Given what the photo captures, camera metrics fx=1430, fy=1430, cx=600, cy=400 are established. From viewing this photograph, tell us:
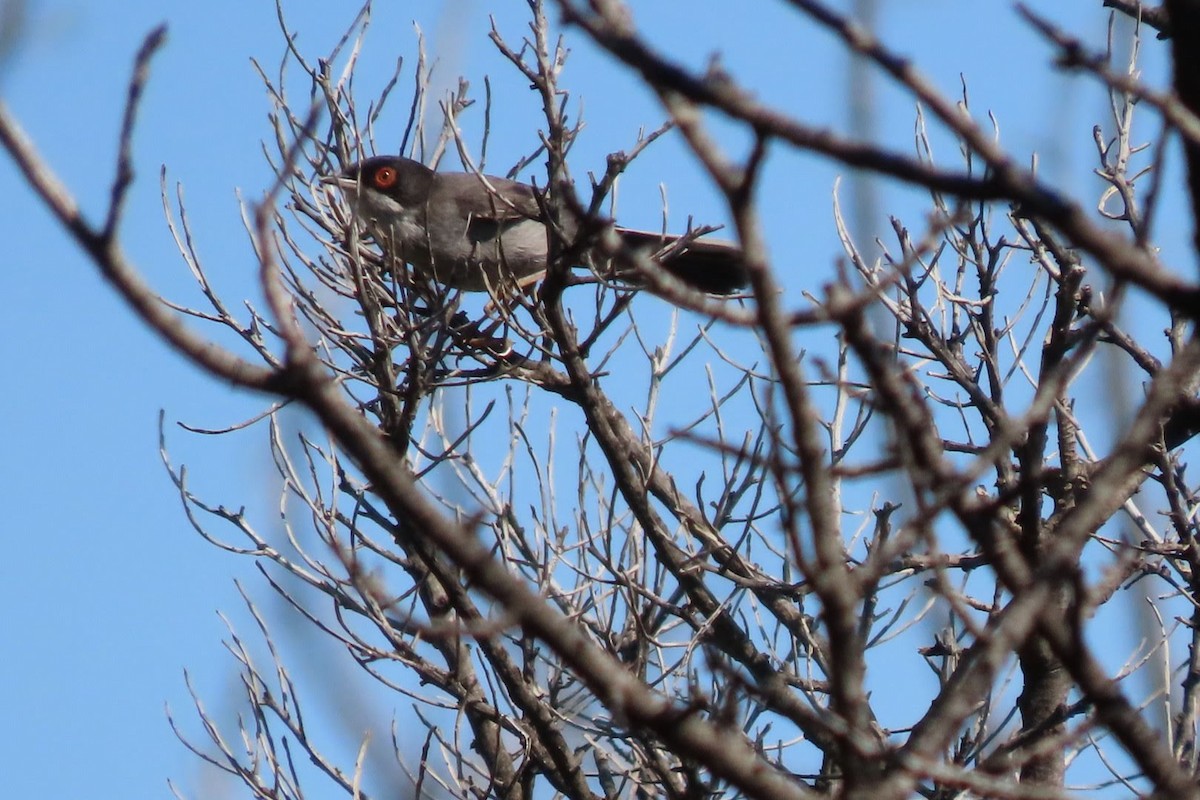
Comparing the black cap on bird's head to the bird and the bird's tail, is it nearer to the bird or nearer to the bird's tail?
the bird

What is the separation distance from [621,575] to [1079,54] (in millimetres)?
3603

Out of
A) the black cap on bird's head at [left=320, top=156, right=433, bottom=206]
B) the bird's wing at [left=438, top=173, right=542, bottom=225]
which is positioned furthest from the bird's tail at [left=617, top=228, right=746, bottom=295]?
the black cap on bird's head at [left=320, top=156, right=433, bottom=206]

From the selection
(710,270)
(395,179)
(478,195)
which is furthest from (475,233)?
(710,270)

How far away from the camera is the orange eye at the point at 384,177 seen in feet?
22.6

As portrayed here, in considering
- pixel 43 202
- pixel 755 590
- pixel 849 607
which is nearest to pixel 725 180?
pixel 849 607

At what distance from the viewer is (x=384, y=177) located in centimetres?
694

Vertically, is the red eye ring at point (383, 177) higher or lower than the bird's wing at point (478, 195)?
lower

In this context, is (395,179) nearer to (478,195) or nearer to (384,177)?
(384,177)

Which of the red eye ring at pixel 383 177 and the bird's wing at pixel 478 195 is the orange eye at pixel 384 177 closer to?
the red eye ring at pixel 383 177

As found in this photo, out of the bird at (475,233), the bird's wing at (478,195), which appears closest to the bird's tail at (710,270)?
the bird at (475,233)

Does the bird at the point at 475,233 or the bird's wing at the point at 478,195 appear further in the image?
the bird's wing at the point at 478,195

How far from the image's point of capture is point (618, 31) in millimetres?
1568

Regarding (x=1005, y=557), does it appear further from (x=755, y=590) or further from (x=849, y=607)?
(x=755, y=590)

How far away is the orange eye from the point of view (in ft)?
22.6
